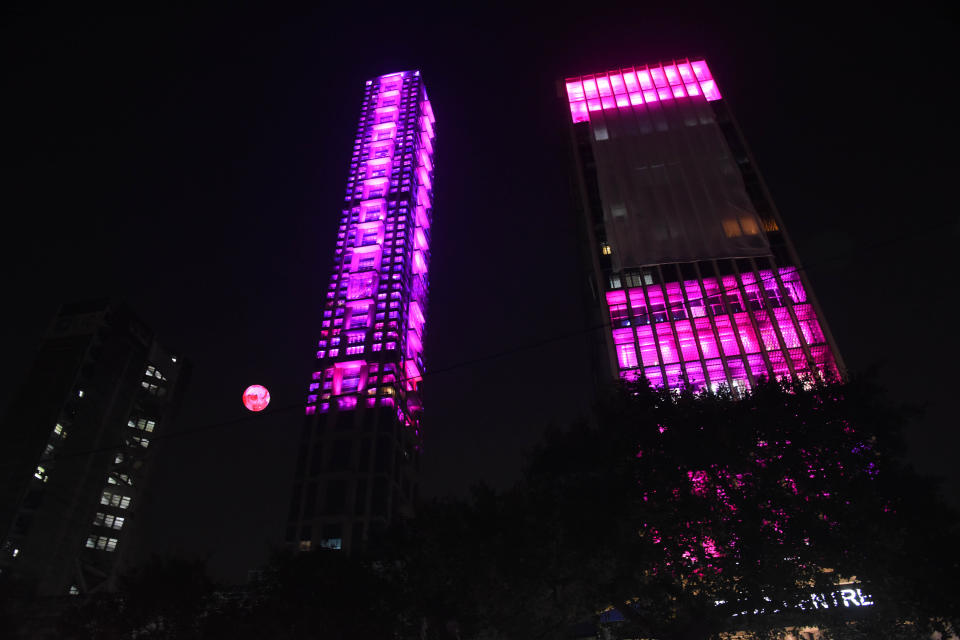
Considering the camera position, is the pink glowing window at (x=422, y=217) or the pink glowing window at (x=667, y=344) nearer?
the pink glowing window at (x=667, y=344)

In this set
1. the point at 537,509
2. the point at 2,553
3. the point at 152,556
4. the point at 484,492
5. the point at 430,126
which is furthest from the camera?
the point at 430,126

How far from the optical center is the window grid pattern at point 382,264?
290 ft

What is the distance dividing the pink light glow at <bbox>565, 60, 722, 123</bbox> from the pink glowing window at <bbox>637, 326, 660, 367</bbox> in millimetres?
26358

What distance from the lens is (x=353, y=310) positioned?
9200 cm

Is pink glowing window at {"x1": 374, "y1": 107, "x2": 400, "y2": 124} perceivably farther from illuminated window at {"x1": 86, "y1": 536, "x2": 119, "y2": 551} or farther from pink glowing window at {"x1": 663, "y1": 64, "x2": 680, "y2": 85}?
illuminated window at {"x1": 86, "y1": 536, "x2": 119, "y2": 551}

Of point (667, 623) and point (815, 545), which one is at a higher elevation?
point (815, 545)

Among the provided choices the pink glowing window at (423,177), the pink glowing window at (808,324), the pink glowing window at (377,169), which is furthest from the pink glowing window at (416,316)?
the pink glowing window at (808,324)

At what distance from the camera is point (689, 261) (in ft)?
171

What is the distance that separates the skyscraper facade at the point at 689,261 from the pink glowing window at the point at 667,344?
9 centimetres

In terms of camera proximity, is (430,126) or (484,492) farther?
(430,126)

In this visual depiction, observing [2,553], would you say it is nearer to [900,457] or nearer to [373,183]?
[373,183]

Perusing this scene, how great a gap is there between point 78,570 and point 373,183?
2618 inches

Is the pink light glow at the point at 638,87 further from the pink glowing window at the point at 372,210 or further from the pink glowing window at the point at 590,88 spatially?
the pink glowing window at the point at 372,210

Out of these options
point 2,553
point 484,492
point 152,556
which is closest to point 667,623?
point 484,492
